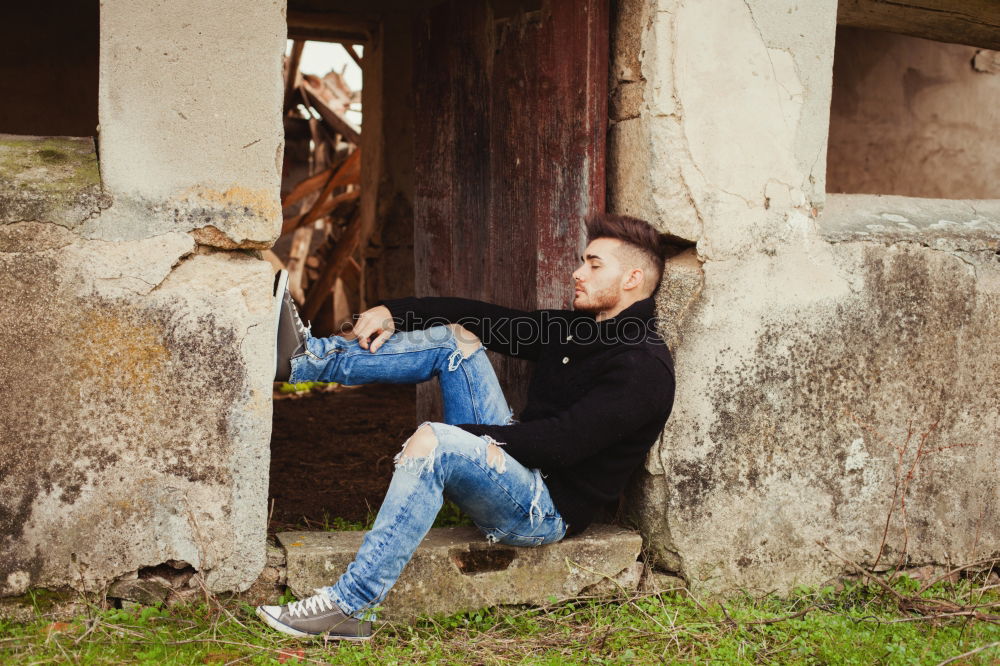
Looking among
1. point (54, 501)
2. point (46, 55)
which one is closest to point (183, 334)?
point (54, 501)

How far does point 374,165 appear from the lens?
5953 millimetres

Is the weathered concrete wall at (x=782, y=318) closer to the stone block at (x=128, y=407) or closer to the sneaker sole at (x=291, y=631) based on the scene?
the sneaker sole at (x=291, y=631)

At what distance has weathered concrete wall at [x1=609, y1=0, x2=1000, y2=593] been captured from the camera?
291cm

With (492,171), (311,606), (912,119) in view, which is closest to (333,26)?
(492,171)

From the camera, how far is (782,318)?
3.02m

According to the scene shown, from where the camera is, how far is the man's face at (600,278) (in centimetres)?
282

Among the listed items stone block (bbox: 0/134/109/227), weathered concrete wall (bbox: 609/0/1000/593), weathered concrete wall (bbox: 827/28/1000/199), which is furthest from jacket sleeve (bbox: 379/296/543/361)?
weathered concrete wall (bbox: 827/28/1000/199)

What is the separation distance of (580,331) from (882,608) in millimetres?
1386

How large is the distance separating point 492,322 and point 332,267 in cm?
562

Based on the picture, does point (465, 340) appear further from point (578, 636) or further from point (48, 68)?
point (48, 68)

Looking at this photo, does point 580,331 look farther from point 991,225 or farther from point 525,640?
point 991,225

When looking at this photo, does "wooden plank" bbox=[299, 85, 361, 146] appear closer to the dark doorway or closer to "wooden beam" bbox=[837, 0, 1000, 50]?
the dark doorway

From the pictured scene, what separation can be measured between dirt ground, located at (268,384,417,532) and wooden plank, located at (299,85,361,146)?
3263 mm

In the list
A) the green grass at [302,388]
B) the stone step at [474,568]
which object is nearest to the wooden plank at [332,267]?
the green grass at [302,388]
